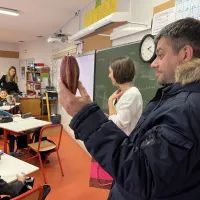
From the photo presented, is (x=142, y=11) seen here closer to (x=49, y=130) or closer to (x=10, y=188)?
(x=49, y=130)

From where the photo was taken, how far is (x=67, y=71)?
2.35ft

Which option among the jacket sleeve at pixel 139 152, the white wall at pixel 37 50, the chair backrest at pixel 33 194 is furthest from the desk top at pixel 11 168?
the white wall at pixel 37 50

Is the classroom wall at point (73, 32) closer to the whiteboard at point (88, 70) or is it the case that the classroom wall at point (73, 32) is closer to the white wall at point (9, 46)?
the white wall at point (9, 46)

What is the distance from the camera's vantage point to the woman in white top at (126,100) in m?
1.62

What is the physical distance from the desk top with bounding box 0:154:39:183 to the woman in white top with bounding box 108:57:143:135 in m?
0.85

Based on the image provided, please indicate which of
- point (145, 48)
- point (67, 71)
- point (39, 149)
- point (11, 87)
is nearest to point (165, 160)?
point (67, 71)

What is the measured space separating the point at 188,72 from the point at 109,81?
8.02 ft

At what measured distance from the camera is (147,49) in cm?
217

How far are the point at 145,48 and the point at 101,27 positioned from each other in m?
0.58

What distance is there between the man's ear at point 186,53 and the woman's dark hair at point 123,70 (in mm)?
1040

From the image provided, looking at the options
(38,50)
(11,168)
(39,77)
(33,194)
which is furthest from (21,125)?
(38,50)

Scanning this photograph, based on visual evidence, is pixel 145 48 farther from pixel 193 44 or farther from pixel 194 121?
pixel 194 121

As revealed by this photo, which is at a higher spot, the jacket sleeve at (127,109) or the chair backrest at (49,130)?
the jacket sleeve at (127,109)

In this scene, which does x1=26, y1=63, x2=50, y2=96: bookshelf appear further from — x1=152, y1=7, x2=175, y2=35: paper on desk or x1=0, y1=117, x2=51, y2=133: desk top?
x1=152, y1=7, x2=175, y2=35: paper on desk
